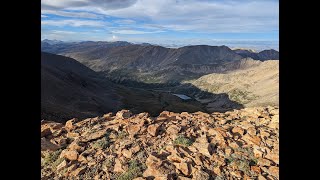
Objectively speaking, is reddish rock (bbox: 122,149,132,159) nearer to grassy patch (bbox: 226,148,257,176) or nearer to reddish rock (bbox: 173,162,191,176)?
reddish rock (bbox: 173,162,191,176)

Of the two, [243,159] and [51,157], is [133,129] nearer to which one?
[51,157]

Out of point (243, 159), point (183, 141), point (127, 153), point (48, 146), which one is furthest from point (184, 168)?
point (48, 146)

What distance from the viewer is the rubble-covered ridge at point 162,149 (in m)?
10.8

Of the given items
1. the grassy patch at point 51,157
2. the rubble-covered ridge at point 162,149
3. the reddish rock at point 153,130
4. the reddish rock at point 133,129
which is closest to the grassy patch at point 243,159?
the rubble-covered ridge at point 162,149

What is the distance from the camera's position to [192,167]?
425 inches

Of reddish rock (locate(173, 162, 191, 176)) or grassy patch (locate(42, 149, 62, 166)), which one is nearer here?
reddish rock (locate(173, 162, 191, 176))

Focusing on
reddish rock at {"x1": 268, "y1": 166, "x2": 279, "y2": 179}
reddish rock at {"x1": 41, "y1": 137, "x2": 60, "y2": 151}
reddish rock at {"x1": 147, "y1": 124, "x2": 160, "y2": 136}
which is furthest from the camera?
reddish rock at {"x1": 147, "y1": 124, "x2": 160, "y2": 136}

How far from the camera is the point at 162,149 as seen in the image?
12.7 m

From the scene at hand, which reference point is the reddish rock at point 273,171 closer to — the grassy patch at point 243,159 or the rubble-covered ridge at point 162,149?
the rubble-covered ridge at point 162,149

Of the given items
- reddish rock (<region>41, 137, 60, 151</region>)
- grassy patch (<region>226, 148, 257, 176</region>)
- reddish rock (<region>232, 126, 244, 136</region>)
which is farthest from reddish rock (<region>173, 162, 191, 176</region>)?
reddish rock (<region>41, 137, 60, 151</region>)

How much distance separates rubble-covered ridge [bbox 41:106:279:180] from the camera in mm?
10758
